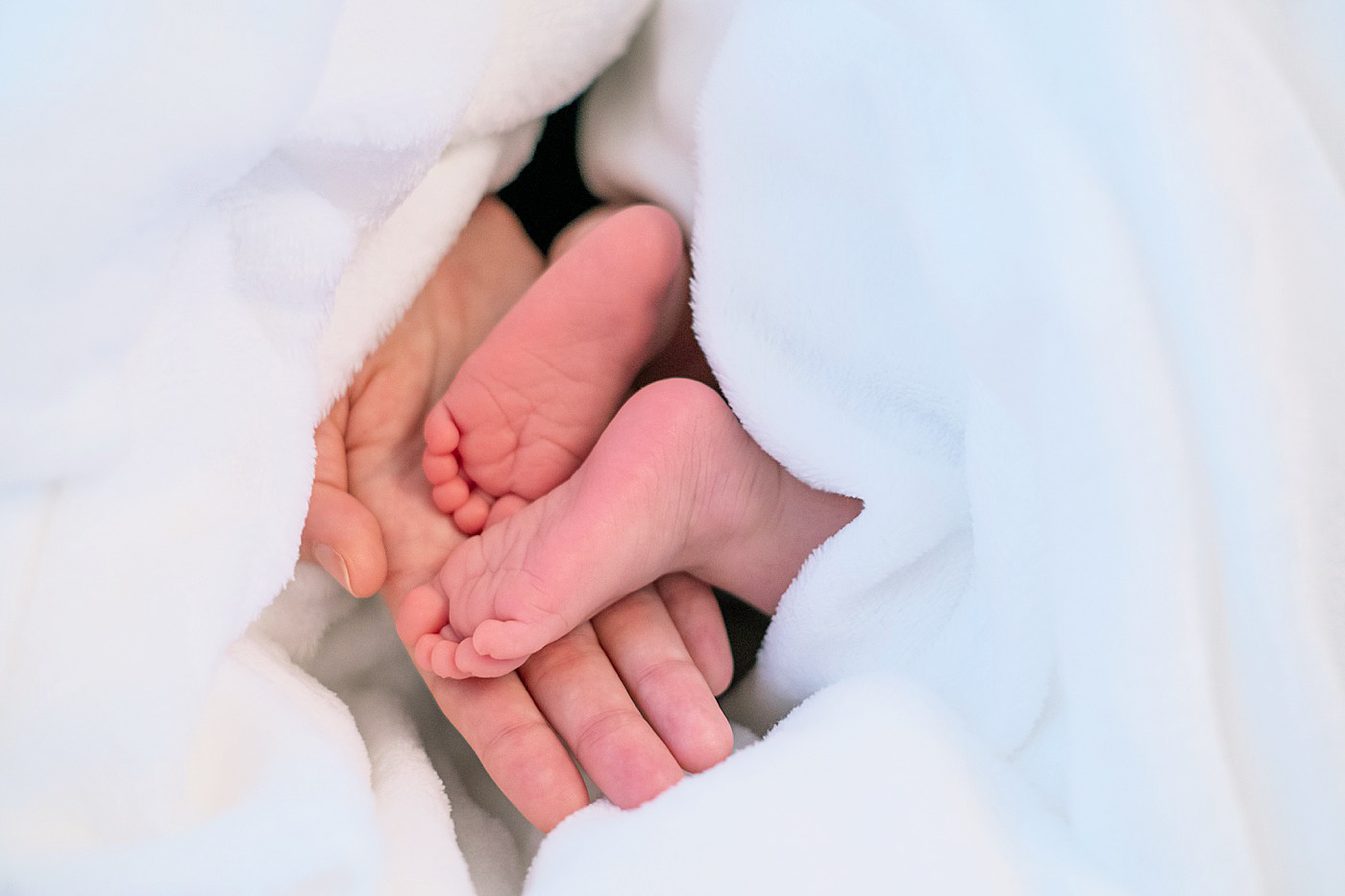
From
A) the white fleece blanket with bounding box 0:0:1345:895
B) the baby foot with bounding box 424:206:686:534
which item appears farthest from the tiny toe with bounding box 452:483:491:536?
Answer: the white fleece blanket with bounding box 0:0:1345:895

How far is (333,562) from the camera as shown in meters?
0.52

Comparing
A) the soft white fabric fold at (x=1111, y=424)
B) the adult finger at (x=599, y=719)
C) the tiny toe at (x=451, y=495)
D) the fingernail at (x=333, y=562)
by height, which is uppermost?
the soft white fabric fold at (x=1111, y=424)

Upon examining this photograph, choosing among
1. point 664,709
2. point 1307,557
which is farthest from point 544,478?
point 1307,557

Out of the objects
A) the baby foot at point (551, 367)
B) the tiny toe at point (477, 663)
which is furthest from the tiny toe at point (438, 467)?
the tiny toe at point (477, 663)

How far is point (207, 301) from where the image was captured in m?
0.46

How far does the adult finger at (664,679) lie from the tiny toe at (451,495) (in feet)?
0.34

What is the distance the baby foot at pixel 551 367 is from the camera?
0.54m

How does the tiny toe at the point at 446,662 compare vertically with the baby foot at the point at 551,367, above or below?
below

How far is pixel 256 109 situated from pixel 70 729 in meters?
0.27

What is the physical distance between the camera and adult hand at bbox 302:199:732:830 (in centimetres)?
50

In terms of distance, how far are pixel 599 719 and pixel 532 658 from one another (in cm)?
6

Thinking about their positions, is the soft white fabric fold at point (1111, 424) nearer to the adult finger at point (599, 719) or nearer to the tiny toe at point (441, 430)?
the adult finger at point (599, 719)

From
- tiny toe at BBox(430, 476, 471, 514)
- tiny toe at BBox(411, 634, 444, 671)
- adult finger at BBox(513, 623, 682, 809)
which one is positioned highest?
tiny toe at BBox(430, 476, 471, 514)

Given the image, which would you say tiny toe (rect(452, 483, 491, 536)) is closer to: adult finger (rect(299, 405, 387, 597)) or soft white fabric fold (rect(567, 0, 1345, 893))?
adult finger (rect(299, 405, 387, 597))
